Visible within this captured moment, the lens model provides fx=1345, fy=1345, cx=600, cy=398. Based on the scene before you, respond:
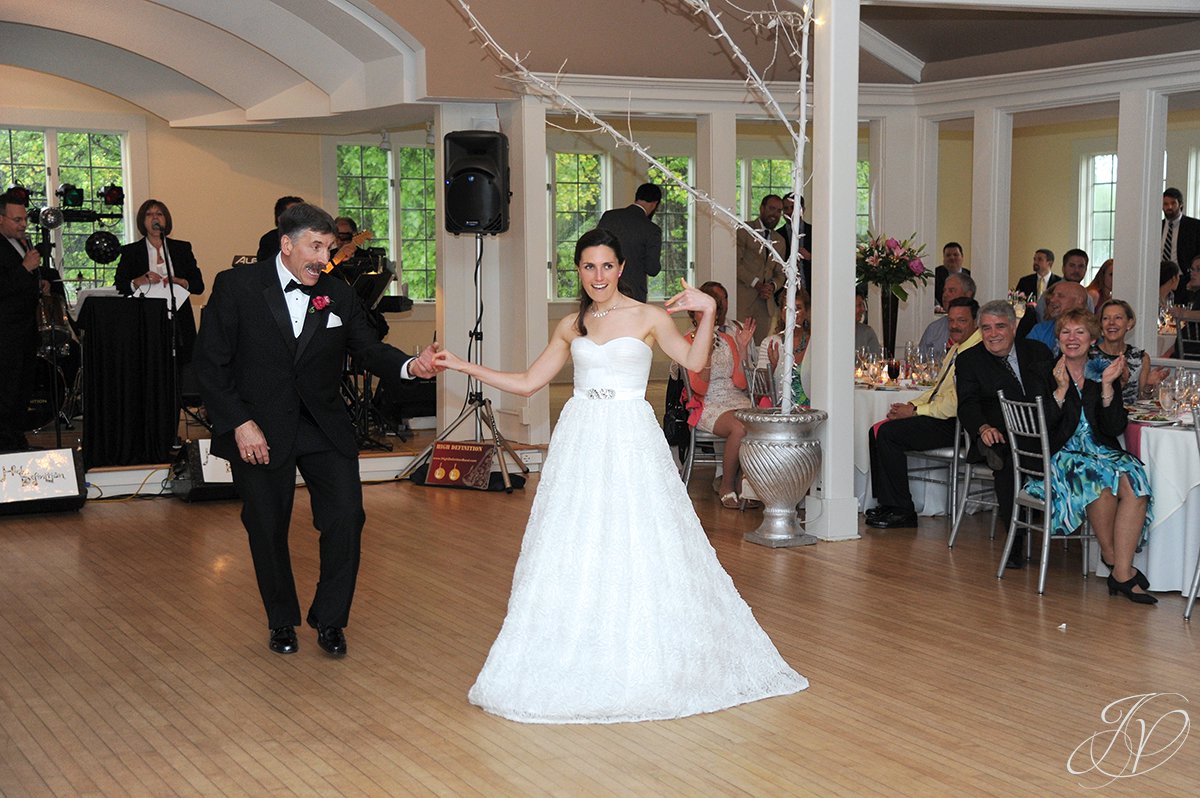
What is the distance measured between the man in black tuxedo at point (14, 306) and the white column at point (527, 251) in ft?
11.0

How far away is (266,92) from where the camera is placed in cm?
1177

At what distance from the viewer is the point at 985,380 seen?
6.84m

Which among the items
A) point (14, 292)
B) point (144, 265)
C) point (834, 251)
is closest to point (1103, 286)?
point (834, 251)

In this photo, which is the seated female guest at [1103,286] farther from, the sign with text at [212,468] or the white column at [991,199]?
the sign with text at [212,468]

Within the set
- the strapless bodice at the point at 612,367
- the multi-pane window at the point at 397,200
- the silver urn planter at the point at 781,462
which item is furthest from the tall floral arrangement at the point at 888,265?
the multi-pane window at the point at 397,200

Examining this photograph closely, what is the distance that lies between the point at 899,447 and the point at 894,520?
417 mm

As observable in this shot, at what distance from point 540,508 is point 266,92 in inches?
325

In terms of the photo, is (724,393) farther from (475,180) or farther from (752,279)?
(752,279)

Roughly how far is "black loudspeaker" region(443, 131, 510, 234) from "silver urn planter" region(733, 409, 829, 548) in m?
2.83

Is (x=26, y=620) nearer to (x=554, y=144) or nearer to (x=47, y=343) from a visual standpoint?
(x=47, y=343)

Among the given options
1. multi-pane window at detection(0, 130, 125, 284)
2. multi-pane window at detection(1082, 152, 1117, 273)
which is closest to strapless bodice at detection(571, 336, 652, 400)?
multi-pane window at detection(0, 130, 125, 284)

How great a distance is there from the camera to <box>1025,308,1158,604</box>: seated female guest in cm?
599

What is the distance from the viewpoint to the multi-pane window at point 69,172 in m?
13.0

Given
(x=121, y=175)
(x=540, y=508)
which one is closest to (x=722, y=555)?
(x=540, y=508)
